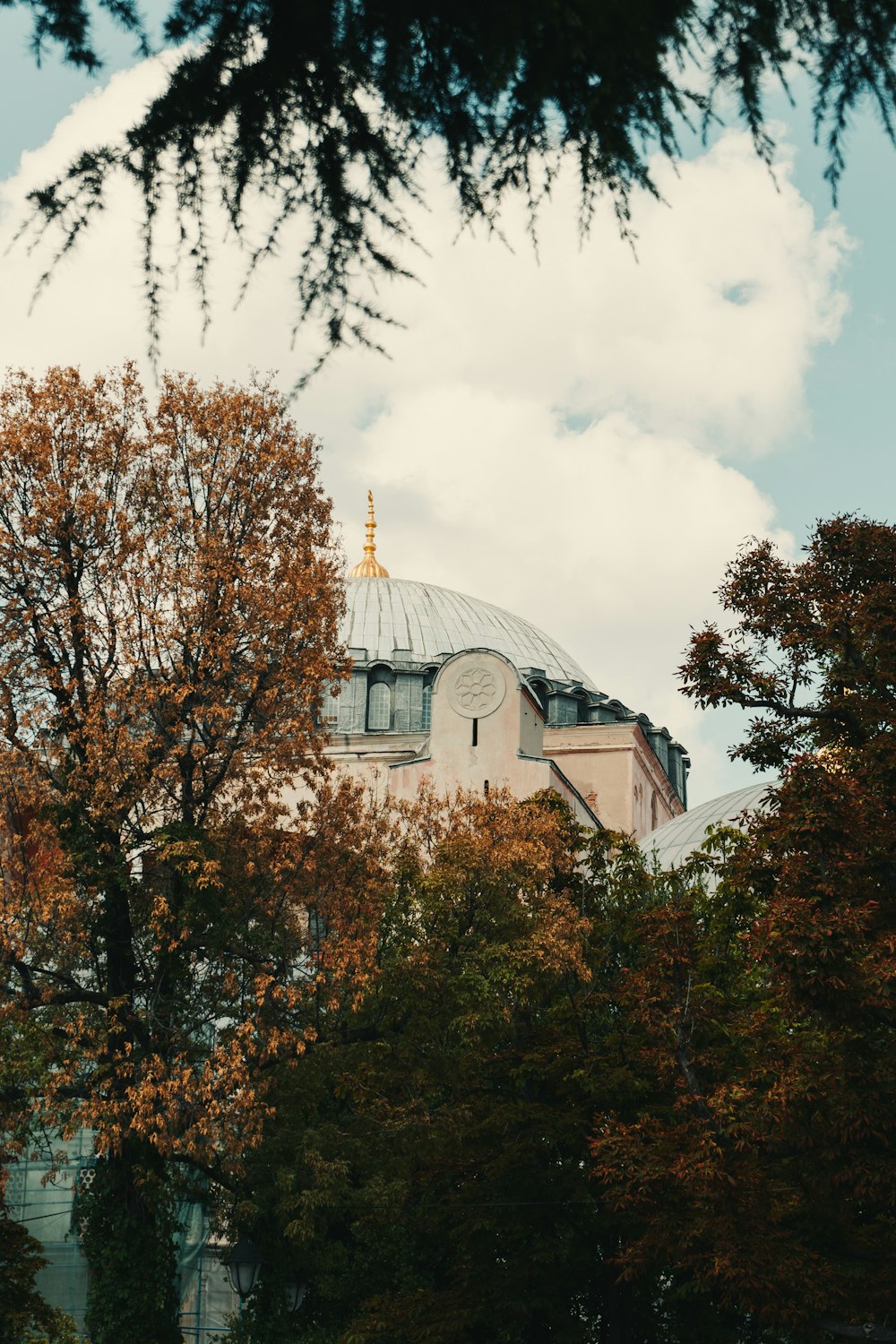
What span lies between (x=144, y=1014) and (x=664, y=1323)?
7144mm

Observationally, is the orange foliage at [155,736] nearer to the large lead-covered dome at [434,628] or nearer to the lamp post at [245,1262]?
the lamp post at [245,1262]

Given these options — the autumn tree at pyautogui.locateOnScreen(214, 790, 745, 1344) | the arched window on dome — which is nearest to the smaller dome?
the arched window on dome

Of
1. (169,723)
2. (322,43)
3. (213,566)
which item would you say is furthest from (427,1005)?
(322,43)

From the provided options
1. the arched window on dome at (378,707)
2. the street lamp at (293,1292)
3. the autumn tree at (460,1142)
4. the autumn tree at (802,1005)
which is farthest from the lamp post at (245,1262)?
the arched window on dome at (378,707)

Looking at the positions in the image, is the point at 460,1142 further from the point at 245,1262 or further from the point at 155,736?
the point at 155,736

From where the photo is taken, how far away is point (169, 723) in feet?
53.7

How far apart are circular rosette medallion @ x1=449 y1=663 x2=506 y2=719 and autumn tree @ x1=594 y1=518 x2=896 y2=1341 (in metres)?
18.3

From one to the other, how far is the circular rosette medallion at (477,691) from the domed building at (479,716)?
0.02 m

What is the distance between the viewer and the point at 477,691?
3425cm

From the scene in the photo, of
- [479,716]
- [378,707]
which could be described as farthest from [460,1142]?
[378,707]

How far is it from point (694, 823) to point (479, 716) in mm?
6292

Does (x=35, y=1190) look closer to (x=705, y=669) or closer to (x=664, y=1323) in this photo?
(x=664, y=1323)

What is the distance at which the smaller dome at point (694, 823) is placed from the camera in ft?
114

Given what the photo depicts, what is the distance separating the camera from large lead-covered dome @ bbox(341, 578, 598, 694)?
155 ft
